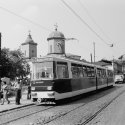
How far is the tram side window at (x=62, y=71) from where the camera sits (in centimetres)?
1686

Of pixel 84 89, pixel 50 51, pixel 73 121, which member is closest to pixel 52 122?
pixel 73 121

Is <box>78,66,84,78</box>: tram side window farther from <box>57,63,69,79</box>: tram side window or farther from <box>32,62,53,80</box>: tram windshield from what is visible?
<box>32,62,53,80</box>: tram windshield

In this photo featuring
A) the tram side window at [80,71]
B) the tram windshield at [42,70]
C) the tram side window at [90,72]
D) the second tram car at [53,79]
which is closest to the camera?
the second tram car at [53,79]

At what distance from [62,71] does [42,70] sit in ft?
4.32

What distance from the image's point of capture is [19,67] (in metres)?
51.0

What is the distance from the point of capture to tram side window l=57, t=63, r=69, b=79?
55.3 feet

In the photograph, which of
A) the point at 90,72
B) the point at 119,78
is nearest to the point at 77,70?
the point at 90,72

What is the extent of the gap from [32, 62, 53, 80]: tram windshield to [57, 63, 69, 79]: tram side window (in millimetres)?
527

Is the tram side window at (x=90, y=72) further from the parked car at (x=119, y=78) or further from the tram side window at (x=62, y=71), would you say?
the parked car at (x=119, y=78)

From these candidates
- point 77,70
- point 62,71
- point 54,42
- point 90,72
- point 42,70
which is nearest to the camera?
point 42,70

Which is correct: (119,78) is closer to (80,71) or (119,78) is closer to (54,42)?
(54,42)

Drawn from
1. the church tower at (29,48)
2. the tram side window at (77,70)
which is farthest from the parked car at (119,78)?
the church tower at (29,48)

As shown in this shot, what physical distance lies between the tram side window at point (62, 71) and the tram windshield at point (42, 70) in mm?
527

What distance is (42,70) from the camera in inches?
664
